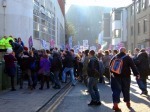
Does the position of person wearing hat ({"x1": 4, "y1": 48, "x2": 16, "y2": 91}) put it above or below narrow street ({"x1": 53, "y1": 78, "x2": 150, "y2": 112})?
above

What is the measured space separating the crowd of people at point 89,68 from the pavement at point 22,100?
103 cm

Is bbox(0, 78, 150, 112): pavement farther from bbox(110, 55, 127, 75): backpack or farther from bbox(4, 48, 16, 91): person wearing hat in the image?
bbox(110, 55, 127, 75): backpack

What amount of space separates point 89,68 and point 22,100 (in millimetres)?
2935

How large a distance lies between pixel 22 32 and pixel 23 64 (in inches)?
459

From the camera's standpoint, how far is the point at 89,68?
13086 mm

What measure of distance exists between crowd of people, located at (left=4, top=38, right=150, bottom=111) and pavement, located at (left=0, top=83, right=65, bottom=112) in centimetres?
103

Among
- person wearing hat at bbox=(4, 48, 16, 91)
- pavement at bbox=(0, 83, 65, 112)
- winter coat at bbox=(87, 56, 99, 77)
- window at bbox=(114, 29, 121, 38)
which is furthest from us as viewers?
window at bbox=(114, 29, 121, 38)

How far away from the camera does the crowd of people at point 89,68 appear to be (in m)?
12.1

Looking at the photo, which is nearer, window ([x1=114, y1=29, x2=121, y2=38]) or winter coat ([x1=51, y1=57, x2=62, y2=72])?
winter coat ([x1=51, y1=57, x2=62, y2=72])

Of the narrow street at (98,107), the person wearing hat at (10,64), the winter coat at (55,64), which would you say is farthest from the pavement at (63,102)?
the winter coat at (55,64)

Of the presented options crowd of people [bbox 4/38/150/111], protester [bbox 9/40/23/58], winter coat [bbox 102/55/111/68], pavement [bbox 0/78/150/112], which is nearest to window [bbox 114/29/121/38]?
crowd of people [bbox 4/38/150/111]

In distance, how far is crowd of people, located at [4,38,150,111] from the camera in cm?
1209

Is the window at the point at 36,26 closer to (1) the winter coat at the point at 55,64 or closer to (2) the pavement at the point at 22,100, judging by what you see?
(1) the winter coat at the point at 55,64

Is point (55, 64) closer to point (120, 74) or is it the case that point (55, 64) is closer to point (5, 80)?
point (5, 80)
